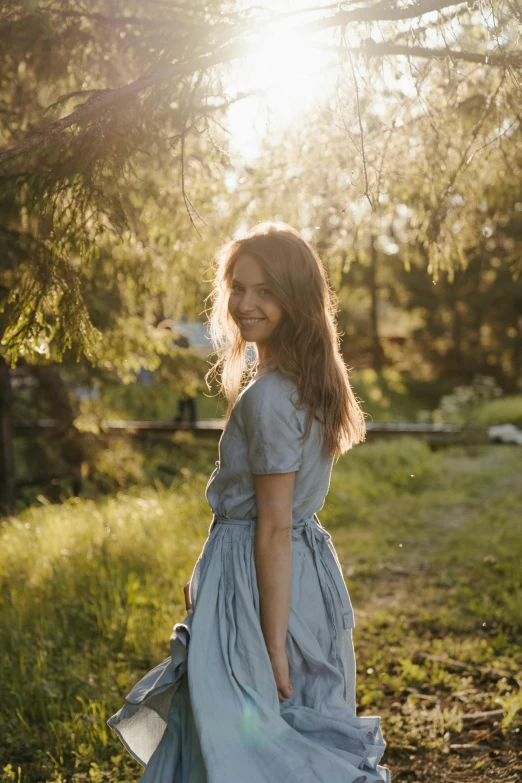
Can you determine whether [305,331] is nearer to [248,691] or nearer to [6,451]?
[248,691]

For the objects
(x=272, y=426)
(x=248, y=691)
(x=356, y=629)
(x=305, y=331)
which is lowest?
(x=356, y=629)

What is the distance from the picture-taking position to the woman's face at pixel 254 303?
91.6 inches

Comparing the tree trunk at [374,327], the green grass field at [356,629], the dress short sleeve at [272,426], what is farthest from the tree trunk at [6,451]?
the tree trunk at [374,327]

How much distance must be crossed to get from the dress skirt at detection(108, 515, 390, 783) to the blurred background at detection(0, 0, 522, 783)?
4.35 ft

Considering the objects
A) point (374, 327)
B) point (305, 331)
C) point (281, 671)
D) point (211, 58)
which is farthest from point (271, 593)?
point (374, 327)

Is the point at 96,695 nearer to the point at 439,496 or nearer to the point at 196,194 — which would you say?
the point at 196,194

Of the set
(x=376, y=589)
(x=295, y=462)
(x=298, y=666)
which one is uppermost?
(x=295, y=462)

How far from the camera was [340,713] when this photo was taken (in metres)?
2.26

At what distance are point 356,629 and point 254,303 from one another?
11.4ft

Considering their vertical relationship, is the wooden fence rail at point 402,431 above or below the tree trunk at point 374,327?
below

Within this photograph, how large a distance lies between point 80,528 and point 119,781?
3534mm

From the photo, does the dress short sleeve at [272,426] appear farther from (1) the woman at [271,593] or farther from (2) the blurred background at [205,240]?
(2) the blurred background at [205,240]

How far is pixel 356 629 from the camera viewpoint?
522 centimetres

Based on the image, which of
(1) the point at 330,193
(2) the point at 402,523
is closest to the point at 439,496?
(2) the point at 402,523
